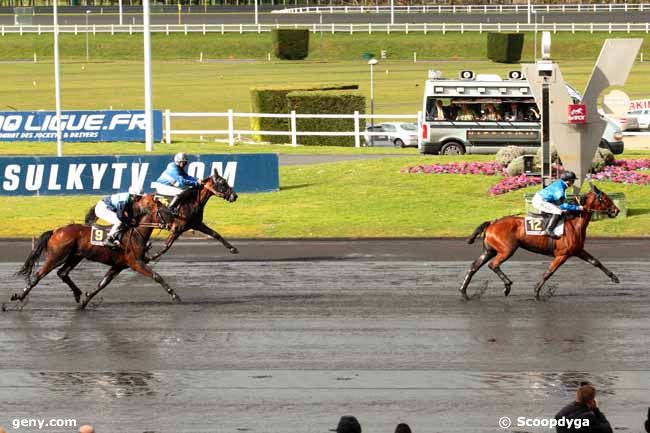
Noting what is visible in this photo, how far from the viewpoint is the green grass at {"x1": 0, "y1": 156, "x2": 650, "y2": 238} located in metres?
26.6

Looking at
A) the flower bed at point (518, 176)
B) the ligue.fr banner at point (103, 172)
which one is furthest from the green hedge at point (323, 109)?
the ligue.fr banner at point (103, 172)

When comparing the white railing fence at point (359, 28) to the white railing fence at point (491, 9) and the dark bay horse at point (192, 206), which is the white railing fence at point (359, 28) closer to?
the white railing fence at point (491, 9)

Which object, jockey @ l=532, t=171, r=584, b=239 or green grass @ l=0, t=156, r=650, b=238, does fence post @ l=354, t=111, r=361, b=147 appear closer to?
green grass @ l=0, t=156, r=650, b=238

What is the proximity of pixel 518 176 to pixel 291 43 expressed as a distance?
5360 centimetres

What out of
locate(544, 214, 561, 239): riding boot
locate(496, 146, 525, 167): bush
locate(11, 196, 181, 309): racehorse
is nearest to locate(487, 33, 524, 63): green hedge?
locate(496, 146, 525, 167): bush

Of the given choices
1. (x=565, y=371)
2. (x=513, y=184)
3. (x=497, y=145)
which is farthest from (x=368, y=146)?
(x=565, y=371)

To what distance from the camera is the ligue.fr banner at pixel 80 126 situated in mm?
44594

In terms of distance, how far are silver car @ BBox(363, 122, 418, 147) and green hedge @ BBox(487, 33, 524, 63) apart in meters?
32.9

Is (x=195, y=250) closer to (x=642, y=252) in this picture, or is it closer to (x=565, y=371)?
(x=642, y=252)

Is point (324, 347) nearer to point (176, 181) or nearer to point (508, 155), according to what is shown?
point (176, 181)

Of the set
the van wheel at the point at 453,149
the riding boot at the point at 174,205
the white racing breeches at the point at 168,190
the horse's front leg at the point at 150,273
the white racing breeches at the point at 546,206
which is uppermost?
the white racing breeches at the point at 546,206

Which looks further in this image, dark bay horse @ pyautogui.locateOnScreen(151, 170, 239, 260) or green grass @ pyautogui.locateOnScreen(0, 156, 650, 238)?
green grass @ pyautogui.locateOnScreen(0, 156, 650, 238)

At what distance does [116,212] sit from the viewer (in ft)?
60.7

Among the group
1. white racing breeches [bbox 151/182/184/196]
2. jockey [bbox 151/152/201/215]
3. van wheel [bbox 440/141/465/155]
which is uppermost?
jockey [bbox 151/152/201/215]
